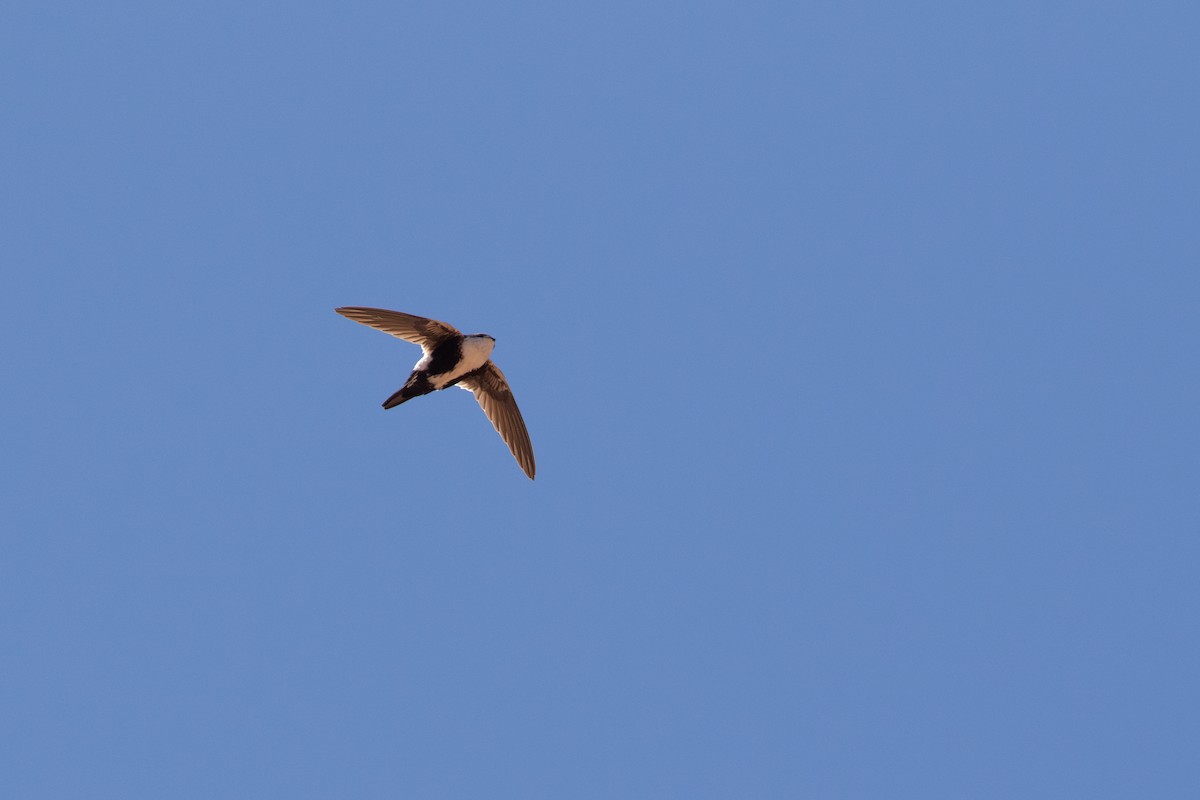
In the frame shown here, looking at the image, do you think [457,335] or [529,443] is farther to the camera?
[529,443]

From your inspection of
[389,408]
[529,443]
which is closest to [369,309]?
[389,408]

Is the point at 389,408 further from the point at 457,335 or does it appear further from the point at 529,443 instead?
the point at 529,443

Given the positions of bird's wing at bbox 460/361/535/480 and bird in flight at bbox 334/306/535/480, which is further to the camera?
bird's wing at bbox 460/361/535/480

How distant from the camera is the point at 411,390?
12180 mm

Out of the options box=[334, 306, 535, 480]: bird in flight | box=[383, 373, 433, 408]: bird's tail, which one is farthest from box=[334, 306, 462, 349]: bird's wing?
box=[383, 373, 433, 408]: bird's tail

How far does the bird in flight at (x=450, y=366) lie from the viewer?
12172 mm

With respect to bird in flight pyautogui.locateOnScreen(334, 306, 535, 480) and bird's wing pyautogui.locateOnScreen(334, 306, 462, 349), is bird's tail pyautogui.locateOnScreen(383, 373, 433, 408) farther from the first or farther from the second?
bird's wing pyautogui.locateOnScreen(334, 306, 462, 349)

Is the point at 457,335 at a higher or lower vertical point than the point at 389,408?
higher

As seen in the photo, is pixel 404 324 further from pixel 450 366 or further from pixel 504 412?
pixel 504 412

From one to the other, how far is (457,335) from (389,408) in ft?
3.58

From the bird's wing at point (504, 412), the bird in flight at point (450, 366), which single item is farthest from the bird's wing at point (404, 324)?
the bird's wing at point (504, 412)

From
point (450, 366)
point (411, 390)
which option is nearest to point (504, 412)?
point (450, 366)

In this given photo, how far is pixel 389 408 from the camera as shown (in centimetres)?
1206

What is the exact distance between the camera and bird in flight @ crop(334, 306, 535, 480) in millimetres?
12172
